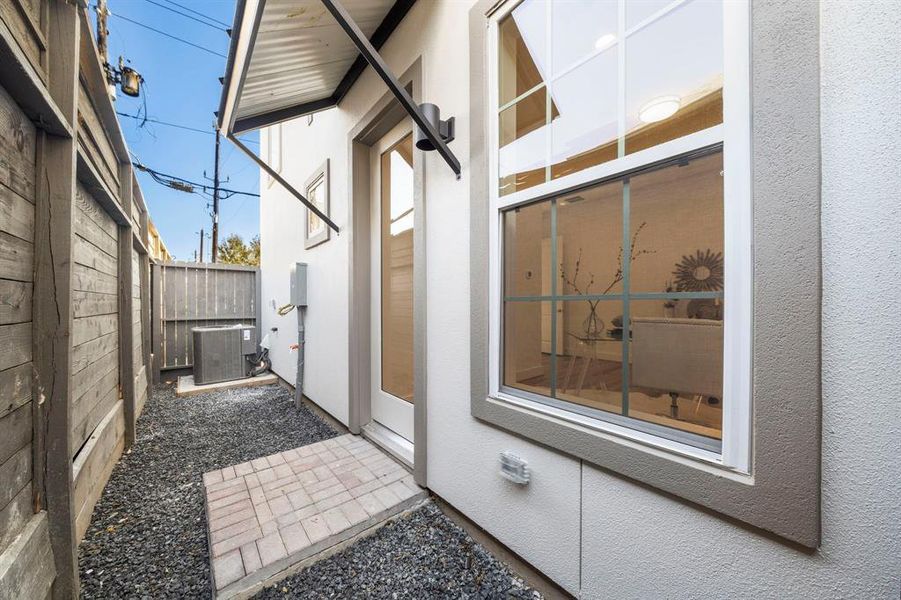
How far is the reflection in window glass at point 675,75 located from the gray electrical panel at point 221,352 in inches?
228

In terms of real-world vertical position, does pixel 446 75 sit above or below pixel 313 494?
above

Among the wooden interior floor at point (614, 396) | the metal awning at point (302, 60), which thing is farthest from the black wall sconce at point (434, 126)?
the wooden interior floor at point (614, 396)

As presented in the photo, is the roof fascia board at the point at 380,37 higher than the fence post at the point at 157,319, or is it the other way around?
the roof fascia board at the point at 380,37

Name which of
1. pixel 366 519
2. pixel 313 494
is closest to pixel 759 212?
pixel 366 519

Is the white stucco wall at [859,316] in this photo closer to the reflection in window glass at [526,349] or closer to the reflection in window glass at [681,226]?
the reflection in window glass at [681,226]

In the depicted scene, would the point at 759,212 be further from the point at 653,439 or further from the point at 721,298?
the point at 653,439

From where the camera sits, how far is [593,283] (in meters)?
1.43

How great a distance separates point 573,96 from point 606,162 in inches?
15.2

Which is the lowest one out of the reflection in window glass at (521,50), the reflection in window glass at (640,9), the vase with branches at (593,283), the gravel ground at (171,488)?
the gravel ground at (171,488)

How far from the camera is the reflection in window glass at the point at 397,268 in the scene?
2.70m

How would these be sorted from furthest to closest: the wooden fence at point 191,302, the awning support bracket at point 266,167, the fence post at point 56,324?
the wooden fence at point 191,302, the awning support bracket at point 266,167, the fence post at point 56,324

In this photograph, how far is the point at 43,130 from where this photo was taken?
4.50 feet

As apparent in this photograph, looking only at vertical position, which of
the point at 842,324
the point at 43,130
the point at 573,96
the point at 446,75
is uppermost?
the point at 446,75

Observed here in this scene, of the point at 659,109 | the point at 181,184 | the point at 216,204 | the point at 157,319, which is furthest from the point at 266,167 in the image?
the point at 216,204
